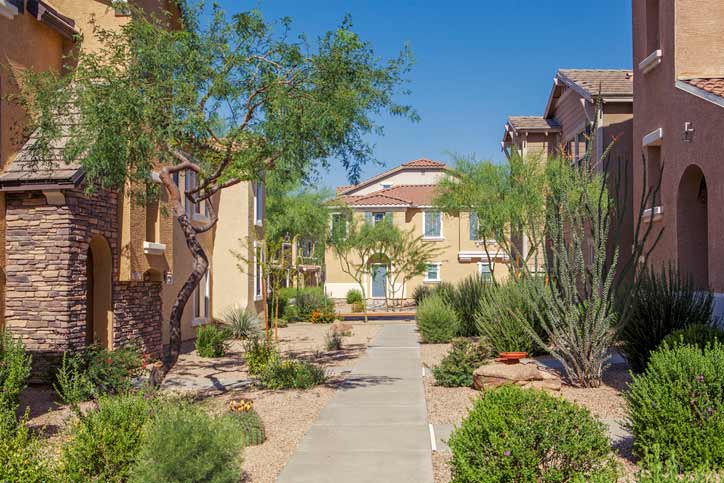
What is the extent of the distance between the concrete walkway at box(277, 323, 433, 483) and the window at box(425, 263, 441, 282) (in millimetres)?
31204

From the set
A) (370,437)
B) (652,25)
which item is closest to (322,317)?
(652,25)

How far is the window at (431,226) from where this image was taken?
46500 mm

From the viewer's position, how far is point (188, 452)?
6.27 meters

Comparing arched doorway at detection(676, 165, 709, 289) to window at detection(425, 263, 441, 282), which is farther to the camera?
window at detection(425, 263, 441, 282)

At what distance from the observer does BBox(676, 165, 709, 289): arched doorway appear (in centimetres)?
1565

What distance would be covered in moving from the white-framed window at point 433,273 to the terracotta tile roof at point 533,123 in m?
17.1

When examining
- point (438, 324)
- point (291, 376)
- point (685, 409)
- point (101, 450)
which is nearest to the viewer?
point (101, 450)

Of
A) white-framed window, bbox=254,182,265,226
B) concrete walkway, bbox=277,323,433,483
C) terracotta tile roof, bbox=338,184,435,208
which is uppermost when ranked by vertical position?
terracotta tile roof, bbox=338,184,435,208

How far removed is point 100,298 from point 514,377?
852cm

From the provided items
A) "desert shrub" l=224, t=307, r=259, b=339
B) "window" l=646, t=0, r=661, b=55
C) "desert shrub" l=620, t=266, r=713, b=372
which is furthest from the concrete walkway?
"window" l=646, t=0, r=661, b=55

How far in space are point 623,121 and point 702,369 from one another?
56.5ft

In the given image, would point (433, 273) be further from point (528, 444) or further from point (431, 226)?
point (528, 444)

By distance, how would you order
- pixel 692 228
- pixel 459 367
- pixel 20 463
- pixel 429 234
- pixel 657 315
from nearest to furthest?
1. pixel 20 463
2. pixel 657 315
3. pixel 459 367
4. pixel 692 228
5. pixel 429 234

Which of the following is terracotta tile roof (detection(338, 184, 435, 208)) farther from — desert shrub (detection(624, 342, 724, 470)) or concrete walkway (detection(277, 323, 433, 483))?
desert shrub (detection(624, 342, 724, 470))
